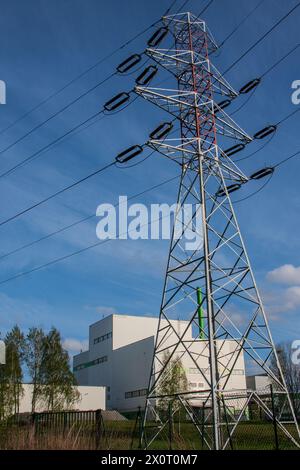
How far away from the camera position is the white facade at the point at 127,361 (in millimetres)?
74562

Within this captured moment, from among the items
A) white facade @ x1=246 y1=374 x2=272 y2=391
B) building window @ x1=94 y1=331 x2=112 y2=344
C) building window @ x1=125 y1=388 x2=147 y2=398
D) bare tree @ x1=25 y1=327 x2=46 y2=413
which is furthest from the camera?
white facade @ x1=246 y1=374 x2=272 y2=391

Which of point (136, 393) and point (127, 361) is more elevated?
point (127, 361)

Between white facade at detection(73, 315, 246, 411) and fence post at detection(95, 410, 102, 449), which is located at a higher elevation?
white facade at detection(73, 315, 246, 411)

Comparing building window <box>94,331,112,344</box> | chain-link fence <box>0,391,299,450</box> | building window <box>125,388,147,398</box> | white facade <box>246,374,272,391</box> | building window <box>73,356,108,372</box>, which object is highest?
building window <box>94,331,112,344</box>

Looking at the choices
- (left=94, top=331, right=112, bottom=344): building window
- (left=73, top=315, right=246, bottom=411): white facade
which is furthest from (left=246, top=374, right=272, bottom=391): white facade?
(left=94, top=331, right=112, bottom=344): building window

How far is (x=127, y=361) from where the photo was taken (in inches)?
3243

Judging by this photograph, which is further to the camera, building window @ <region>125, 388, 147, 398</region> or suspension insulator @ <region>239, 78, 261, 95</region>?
building window @ <region>125, 388, 147, 398</region>

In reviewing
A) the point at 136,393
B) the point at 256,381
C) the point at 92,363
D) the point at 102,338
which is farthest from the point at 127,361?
the point at 256,381

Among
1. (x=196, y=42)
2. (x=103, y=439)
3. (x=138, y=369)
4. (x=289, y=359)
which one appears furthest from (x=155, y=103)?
(x=289, y=359)

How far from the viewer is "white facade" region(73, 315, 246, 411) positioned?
74562 mm

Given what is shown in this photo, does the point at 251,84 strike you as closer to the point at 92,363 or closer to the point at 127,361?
the point at 127,361

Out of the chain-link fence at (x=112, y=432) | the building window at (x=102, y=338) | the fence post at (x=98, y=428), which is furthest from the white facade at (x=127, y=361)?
the fence post at (x=98, y=428)

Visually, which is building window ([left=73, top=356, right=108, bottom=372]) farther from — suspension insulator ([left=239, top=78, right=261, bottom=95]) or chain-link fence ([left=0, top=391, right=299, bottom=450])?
suspension insulator ([left=239, top=78, right=261, bottom=95])

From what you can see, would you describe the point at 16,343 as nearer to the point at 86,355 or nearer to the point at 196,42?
the point at 196,42
